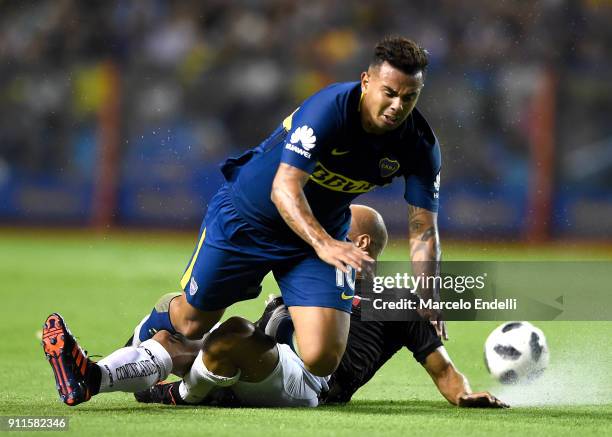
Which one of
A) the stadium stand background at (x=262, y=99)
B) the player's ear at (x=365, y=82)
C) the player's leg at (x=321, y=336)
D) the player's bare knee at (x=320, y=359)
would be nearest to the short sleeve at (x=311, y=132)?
the player's ear at (x=365, y=82)

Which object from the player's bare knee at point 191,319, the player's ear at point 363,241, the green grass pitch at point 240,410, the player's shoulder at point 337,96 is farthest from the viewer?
the player's ear at point 363,241

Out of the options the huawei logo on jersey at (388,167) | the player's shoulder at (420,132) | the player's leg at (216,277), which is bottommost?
the player's leg at (216,277)

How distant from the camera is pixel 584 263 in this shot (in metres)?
13.2

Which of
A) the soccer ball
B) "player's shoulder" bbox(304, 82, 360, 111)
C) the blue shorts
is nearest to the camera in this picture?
"player's shoulder" bbox(304, 82, 360, 111)

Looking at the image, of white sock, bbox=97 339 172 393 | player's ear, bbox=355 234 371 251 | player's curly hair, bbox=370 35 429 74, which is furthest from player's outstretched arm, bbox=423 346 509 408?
player's curly hair, bbox=370 35 429 74

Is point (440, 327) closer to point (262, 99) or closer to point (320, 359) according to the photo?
point (320, 359)

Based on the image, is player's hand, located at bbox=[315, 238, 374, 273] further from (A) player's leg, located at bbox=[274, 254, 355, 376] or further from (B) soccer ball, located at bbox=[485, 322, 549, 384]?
(B) soccer ball, located at bbox=[485, 322, 549, 384]

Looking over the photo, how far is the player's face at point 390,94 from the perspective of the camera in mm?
4910

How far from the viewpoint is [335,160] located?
5.17 meters

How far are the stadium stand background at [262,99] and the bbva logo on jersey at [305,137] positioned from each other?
9251 mm

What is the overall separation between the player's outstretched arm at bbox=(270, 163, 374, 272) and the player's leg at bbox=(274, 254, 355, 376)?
49cm

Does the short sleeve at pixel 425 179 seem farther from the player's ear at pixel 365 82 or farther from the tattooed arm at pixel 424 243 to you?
the player's ear at pixel 365 82

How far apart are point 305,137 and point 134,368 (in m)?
1.29

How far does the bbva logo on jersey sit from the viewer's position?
4906 mm
